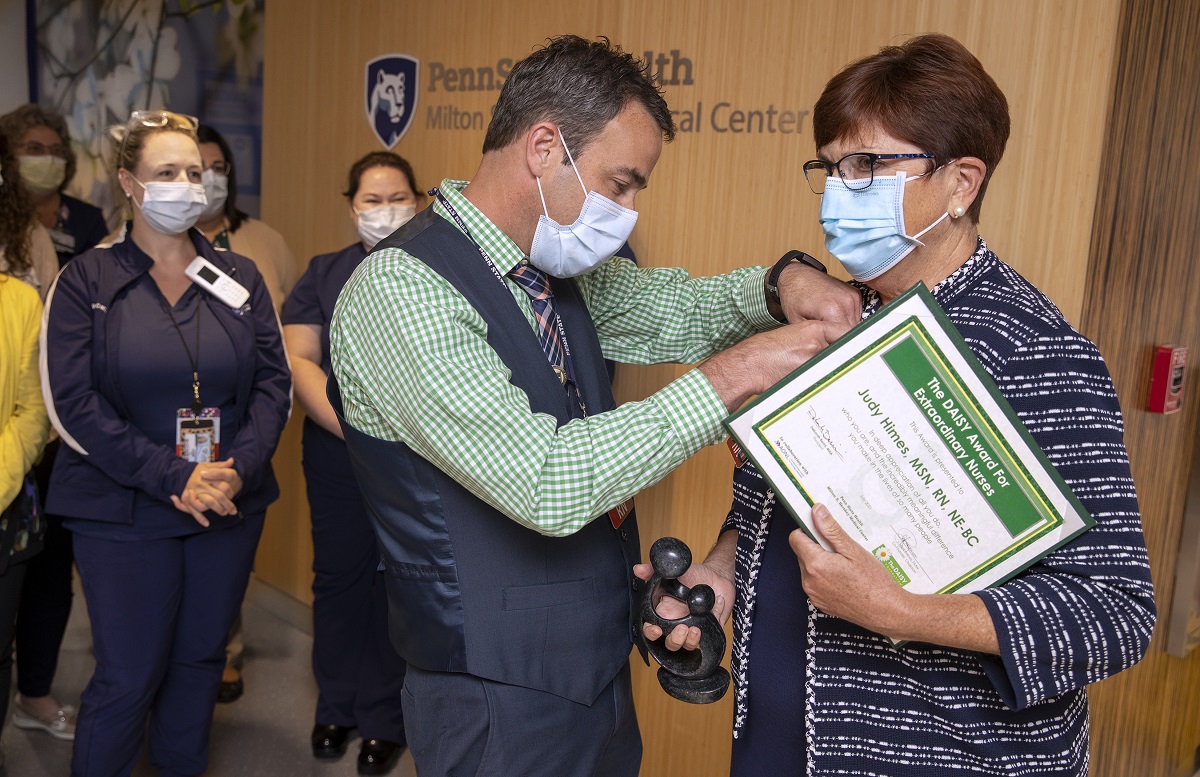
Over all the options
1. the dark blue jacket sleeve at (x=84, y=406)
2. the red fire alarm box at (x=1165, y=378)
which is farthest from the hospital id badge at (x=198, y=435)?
the red fire alarm box at (x=1165, y=378)

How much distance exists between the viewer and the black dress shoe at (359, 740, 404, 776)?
329 centimetres

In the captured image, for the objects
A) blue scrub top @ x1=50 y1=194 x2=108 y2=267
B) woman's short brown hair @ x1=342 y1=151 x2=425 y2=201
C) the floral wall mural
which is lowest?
blue scrub top @ x1=50 y1=194 x2=108 y2=267

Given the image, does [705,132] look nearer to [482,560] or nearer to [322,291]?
[322,291]

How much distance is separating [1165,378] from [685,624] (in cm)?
164

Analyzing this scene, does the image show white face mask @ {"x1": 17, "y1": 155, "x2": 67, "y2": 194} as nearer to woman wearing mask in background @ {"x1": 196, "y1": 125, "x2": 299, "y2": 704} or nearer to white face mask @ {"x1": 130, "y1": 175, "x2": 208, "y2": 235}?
woman wearing mask in background @ {"x1": 196, "y1": 125, "x2": 299, "y2": 704}

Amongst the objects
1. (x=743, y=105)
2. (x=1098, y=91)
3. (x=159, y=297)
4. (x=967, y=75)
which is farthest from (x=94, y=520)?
(x=1098, y=91)

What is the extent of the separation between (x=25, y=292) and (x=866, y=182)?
7.90 feet

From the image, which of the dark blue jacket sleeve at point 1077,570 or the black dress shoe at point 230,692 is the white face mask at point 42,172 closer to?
the black dress shoe at point 230,692

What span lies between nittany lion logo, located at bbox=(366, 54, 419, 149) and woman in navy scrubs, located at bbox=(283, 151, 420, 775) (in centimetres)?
44

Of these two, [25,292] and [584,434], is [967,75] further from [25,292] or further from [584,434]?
[25,292]

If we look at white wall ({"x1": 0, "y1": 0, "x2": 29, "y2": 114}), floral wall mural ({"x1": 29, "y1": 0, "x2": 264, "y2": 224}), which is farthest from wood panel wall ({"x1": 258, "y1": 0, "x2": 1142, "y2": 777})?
white wall ({"x1": 0, "y1": 0, "x2": 29, "y2": 114})

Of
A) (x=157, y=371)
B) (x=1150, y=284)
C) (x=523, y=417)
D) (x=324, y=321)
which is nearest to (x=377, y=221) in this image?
→ (x=324, y=321)

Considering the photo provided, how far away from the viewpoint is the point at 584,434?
4.56 ft

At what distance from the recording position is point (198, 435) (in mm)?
2879
